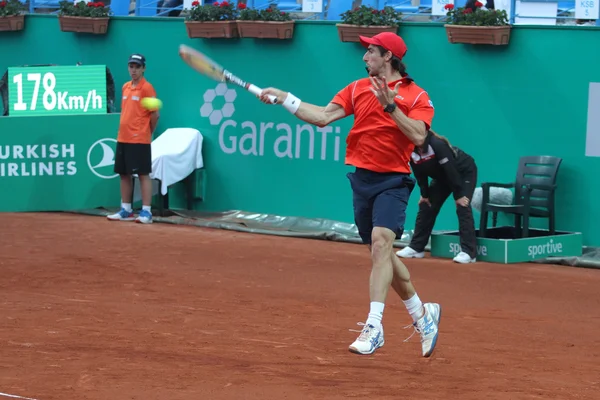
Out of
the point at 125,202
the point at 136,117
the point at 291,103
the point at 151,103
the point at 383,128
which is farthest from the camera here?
the point at 125,202

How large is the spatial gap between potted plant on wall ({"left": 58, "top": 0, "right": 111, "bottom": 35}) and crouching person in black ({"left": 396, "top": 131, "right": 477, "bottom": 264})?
236 inches

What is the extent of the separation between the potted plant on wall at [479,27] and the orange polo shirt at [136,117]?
3.88m

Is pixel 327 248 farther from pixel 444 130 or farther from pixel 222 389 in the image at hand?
pixel 222 389

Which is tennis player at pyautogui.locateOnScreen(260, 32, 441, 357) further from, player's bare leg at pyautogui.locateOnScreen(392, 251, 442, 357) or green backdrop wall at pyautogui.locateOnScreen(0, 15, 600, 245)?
green backdrop wall at pyautogui.locateOnScreen(0, 15, 600, 245)

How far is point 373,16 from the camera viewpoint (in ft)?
40.3

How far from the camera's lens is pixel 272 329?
7.66m

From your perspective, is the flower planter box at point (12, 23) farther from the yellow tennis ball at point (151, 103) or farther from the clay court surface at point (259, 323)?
the clay court surface at point (259, 323)

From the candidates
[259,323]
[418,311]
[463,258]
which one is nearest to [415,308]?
[418,311]

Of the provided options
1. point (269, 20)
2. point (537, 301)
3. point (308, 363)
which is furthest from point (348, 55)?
point (308, 363)

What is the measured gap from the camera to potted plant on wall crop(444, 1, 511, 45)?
11.4 metres

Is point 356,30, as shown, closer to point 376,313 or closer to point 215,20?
point 215,20

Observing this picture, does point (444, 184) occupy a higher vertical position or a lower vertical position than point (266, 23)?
lower

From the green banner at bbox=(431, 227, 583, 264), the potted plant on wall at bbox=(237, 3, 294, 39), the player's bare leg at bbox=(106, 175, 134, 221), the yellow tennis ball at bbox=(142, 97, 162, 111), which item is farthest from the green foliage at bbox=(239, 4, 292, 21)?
the green banner at bbox=(431, 227, 583, 264)

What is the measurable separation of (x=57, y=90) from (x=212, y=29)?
7.66 ft
